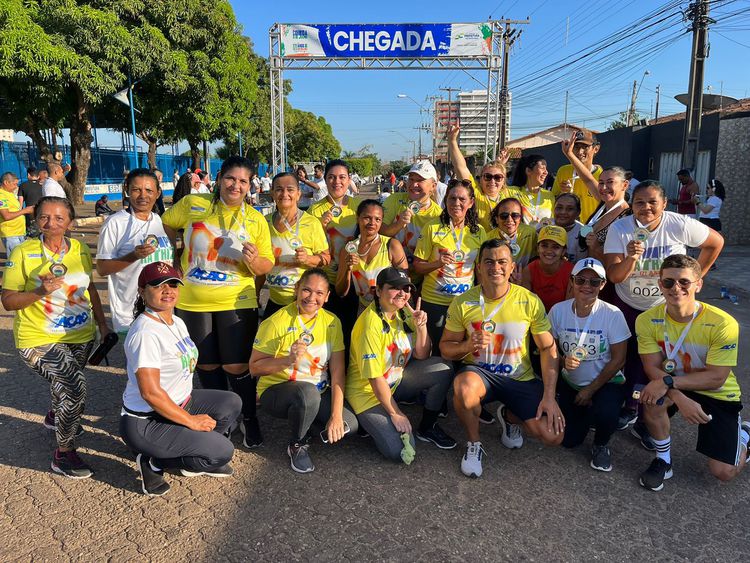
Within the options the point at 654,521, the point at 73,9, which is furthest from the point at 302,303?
Answer: the point at 73,9

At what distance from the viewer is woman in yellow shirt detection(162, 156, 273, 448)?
379 centimetres

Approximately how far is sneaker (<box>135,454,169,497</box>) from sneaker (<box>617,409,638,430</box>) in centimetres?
327

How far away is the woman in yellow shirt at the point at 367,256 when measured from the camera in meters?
4.06

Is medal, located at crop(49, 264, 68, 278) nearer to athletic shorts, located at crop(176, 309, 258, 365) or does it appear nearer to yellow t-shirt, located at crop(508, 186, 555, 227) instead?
athletic shorts, located at crop(176, 309, 258, 365)

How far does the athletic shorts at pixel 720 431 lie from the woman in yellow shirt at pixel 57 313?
3.93 meters

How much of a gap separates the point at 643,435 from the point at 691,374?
2.43ft

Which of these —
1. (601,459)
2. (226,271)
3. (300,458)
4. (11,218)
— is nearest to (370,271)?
(226,271)

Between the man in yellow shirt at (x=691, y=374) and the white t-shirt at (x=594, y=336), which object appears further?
the white t-shirt at (x=594, y=336)

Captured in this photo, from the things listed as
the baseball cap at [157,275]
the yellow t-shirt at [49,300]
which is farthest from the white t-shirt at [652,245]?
the yellow t-shirt at [49,300]

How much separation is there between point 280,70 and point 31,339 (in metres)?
18.7

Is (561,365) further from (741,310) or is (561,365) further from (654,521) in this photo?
(741,310)

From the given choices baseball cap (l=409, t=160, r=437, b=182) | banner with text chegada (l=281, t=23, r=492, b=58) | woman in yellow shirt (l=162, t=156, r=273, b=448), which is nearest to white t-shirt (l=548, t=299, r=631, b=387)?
baseball cap (l=409, t=160, r=437, b=182)

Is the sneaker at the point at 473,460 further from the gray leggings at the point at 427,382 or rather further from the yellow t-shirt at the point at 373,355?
the yellow t-shirt at the point at 373,355

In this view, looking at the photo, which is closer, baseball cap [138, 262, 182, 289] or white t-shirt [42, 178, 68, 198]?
baseball cap [138, 262, 182, 289]
